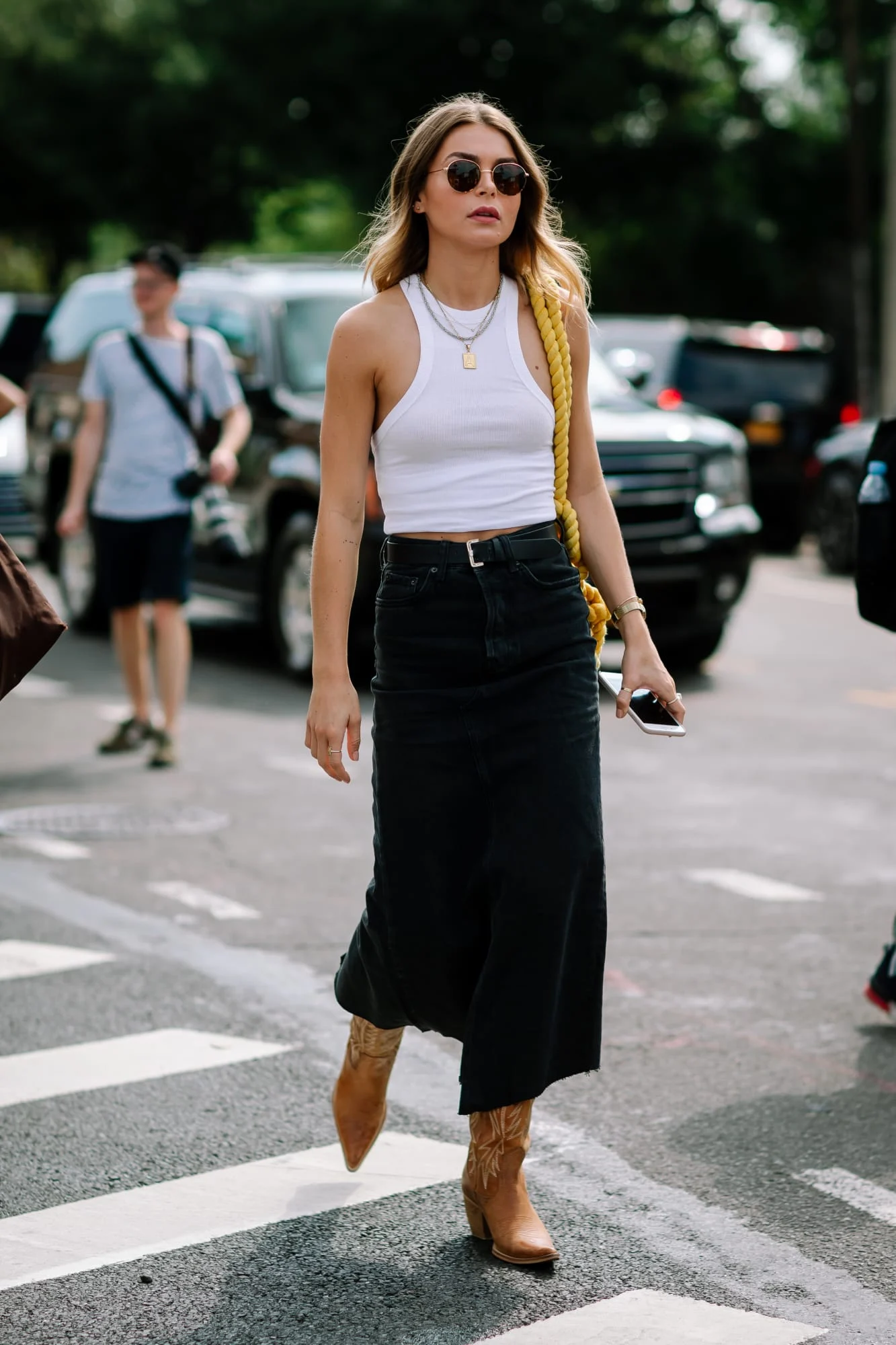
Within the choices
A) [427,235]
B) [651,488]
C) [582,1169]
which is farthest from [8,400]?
[651,488]

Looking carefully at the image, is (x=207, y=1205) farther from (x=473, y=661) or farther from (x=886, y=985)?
(x=886, y=985)

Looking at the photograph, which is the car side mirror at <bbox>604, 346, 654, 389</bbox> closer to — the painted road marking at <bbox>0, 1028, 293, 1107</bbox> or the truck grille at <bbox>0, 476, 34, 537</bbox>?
the truck grille at <bbox>0, 476, 34, 537</bbox>

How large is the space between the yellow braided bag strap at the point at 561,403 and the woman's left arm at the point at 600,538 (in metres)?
0.02

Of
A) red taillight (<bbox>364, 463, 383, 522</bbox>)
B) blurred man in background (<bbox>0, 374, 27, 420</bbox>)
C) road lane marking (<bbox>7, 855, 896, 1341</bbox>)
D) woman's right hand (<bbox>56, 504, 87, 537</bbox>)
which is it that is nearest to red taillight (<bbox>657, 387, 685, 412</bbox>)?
red taillight (<bbox>364, 463, 383, 522</bbox>)

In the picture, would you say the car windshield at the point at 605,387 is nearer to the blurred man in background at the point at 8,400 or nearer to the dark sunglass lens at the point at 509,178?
the blurred man in background at the point at 8,400

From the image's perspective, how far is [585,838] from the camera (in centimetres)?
367

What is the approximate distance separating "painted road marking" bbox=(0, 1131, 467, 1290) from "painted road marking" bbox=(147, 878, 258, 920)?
6.35 ft

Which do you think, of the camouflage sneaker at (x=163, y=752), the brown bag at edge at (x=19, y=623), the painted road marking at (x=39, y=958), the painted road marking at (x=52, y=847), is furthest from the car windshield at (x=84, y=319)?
the brown bag at edge at (x=19, y=623)

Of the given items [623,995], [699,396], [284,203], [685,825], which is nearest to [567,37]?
[284,203]

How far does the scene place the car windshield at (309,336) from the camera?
11.1m

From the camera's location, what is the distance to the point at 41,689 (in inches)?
421

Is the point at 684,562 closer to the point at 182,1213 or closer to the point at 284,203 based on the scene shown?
the point at 182,1213

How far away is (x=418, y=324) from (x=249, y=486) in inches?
297

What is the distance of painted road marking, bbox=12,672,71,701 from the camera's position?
10.5m
